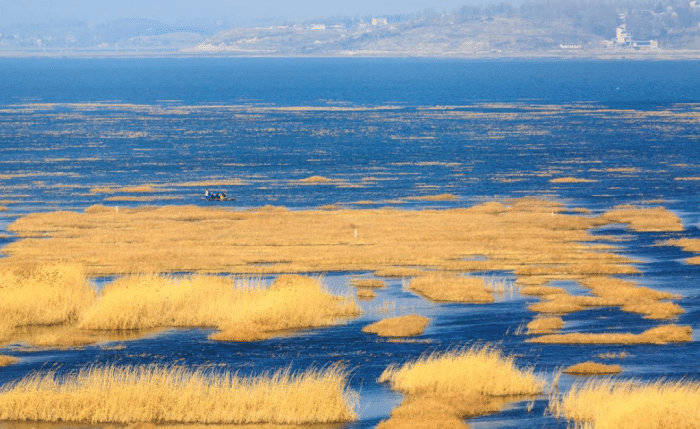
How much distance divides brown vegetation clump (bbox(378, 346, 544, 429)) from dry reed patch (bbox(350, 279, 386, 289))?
16.7m

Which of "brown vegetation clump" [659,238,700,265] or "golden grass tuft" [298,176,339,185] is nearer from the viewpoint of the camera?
"brown vegetation clump" [659,238,700,265]

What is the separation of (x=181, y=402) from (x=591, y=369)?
15862 mm

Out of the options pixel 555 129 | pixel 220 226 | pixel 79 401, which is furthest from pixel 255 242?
pixel 555 129

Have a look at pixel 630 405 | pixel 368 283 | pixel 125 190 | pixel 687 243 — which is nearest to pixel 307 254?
pixel 368 283

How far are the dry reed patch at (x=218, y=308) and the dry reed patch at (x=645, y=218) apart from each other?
33.5 metres

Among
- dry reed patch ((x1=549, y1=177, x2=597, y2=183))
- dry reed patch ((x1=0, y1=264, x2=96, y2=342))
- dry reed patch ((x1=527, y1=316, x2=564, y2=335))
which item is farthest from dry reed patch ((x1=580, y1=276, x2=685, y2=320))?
dry reed patch ((x1=549, y1=177, x2=597, y2=183))

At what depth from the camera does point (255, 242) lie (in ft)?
239

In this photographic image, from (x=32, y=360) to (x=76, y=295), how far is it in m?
9.04

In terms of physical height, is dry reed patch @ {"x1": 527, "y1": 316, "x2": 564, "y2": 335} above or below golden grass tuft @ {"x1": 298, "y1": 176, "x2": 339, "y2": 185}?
above

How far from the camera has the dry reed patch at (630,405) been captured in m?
32.5

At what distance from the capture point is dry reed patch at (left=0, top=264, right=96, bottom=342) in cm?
5075

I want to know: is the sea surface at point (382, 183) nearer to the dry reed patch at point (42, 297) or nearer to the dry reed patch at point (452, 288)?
the dry reed patch at point (452, 288)

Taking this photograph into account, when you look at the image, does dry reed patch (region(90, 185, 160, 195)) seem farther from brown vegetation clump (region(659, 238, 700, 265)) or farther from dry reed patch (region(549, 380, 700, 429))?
dry reed patch (region(549, 380, 700, 429))

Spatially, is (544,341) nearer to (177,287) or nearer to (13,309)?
(177,287)
